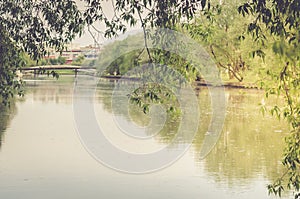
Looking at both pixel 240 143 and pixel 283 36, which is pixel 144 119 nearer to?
pixel 240 143

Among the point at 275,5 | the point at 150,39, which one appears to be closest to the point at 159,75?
the point at 150,39

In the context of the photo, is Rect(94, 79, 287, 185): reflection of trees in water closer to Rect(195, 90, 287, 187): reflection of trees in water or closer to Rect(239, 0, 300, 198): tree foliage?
Rect(195, 90, 287, 187): reflection of trees in water

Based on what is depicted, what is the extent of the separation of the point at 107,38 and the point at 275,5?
56.9 inches

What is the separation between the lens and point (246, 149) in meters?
13.1

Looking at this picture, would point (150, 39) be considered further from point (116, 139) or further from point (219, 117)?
point (219, 117)

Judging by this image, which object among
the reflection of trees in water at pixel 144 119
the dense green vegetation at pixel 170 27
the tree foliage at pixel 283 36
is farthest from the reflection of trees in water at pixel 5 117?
the tree foliage at pixel 283 36

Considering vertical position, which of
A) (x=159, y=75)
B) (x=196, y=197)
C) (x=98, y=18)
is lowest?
(x=196, y=197)

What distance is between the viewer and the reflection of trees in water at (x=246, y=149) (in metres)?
10.6

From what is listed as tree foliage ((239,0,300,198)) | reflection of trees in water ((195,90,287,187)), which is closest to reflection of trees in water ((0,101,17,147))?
reflection of trees in water ((195,90,287,187))

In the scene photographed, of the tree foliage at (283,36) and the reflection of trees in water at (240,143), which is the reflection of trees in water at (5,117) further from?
the tree foliage at (283,36)

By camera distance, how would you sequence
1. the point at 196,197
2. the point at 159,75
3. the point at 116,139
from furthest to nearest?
the point at 116,139 → the point at 196,197 → the point at 159,75

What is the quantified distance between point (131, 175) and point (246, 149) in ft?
11.2

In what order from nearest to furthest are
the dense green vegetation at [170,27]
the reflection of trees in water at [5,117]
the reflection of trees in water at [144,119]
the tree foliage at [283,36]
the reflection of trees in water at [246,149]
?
1. the tree foliage at [283,36]
2. the dense green vegetation at [170,27]
3. the reflection of trees in water at [246,149]
4. the reflection of trees in water at [144,119]
5. the reflection of trees in water at [5,117]

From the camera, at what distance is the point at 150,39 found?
16.1 ft
